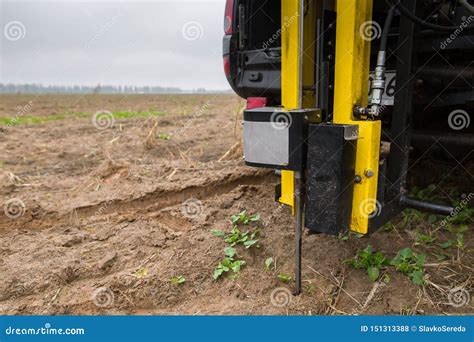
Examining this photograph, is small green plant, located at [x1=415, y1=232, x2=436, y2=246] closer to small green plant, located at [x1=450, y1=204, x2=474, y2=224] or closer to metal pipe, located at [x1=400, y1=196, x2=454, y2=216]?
small green plant, located at [x1=450, y1=204, x2=474, y2=224]

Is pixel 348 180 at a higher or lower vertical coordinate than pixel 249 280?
higher

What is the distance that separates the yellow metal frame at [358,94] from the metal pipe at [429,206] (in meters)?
0.29

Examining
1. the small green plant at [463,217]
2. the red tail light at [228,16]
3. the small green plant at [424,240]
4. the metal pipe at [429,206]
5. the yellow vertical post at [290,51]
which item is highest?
the red tail light at [228,16]

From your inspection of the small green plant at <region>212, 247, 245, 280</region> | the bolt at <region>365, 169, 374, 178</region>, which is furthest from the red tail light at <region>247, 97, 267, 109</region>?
the bolt at <region>365, 169, 374, 178</region>

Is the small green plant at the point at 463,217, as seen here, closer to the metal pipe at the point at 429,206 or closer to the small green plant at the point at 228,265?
the metal pipe at the point at 429,206

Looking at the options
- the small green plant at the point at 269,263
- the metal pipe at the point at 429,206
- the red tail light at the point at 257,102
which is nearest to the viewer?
the metal pipe at the point at 429,206

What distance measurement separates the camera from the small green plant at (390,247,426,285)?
1.91 meters

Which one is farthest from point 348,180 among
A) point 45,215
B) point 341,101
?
point 45,215

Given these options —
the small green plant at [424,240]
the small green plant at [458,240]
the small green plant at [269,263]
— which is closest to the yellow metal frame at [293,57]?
the small green plant at [269,263]

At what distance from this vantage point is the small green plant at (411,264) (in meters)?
1.91

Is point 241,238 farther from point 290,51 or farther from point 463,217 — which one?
point 463,217

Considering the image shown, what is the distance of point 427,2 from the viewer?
74.3 inches

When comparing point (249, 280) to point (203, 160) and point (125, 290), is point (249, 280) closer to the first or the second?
point (125, 290)

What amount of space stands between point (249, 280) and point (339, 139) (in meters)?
0.89
